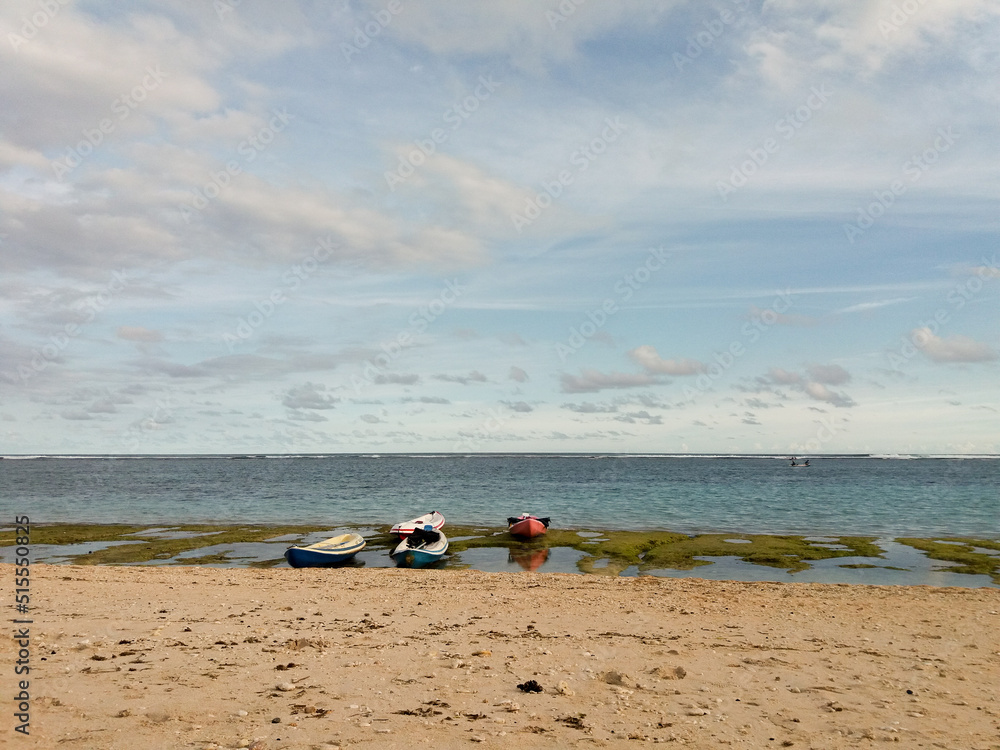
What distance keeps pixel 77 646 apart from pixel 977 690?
15245 millimetres

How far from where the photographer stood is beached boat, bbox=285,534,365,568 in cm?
2766

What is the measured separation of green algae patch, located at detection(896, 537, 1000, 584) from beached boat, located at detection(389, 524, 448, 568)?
21221mm

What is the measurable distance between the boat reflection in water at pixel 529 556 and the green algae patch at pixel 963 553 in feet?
54.6

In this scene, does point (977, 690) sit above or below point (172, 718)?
below

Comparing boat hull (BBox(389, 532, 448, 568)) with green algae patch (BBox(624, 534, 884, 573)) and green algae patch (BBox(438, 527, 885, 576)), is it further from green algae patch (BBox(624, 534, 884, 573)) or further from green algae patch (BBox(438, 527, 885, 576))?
green algae patch (BBox(624, 534, 884, 573))

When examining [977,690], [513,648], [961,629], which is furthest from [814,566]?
[513,648]

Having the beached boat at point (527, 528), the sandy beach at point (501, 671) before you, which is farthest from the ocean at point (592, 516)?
the sandy beach at point (501, 671)

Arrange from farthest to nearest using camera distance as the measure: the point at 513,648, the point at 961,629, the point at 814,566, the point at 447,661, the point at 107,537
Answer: the point at 107,537, the point at 814,566, the point at 961,629, the point at 513,648, the point at 447,661

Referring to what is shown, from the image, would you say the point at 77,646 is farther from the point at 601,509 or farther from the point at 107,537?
the point at 601,509

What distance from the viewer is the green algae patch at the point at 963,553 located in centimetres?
2608

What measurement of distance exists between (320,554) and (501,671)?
1917 cm

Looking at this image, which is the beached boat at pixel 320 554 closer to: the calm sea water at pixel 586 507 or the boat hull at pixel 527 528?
the boat hull at pixel 527 528

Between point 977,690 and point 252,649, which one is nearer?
point 977,690

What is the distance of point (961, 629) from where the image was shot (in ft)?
47.5
